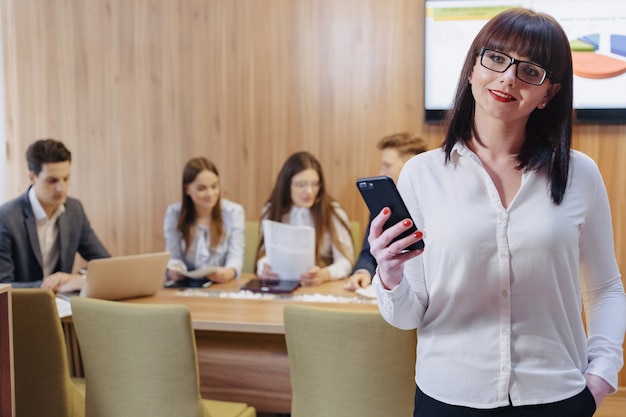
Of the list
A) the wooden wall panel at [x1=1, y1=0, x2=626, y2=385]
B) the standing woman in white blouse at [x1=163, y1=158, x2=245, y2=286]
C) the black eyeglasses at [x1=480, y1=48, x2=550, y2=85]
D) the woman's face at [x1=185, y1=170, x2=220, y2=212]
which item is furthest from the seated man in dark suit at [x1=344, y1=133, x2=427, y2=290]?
the black eyeglasses at [x1=480, y1=48, x2=550, y2=85]

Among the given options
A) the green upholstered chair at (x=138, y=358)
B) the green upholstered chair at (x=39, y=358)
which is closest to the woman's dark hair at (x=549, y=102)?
the green upholstered chair at (x=138, y=358)

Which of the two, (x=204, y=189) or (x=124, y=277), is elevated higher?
(x=204, y=189)

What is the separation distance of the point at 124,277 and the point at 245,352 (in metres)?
0.63

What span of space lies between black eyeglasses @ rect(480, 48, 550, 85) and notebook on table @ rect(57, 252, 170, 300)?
195 cm

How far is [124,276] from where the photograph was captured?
113 inches

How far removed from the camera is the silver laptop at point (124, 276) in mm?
2789

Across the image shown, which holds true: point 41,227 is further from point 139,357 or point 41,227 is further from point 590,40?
point 590,40

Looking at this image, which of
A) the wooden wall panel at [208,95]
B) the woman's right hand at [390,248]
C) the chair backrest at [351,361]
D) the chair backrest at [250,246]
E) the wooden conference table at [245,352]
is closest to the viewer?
the woman's right hand at [390,248]

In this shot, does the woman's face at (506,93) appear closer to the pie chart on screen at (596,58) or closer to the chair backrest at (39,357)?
the chair backrest at (39,357)

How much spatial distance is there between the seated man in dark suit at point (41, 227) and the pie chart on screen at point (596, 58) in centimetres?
287

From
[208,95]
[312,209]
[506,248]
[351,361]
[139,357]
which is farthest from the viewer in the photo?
[208,95]

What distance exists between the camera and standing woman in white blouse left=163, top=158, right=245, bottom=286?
3729mm

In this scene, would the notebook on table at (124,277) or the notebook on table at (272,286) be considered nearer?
the notebook on table at (124,277)

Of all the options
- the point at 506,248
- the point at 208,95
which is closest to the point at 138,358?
the point at 506,248
